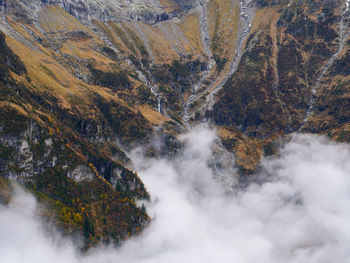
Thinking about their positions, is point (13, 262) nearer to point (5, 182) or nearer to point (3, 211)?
point (3, 211)

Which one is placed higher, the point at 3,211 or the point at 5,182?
the point at 5,182

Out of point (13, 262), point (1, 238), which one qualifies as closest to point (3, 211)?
point (1, 238)

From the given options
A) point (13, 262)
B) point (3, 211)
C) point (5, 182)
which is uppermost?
point (5, 182)

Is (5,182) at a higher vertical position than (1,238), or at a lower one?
higher

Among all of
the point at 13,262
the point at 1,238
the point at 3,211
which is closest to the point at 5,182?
the point at 3,211

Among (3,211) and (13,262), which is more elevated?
(3,211)

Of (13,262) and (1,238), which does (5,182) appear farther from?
(13,262)

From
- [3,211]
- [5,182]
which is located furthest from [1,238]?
[5,182]
